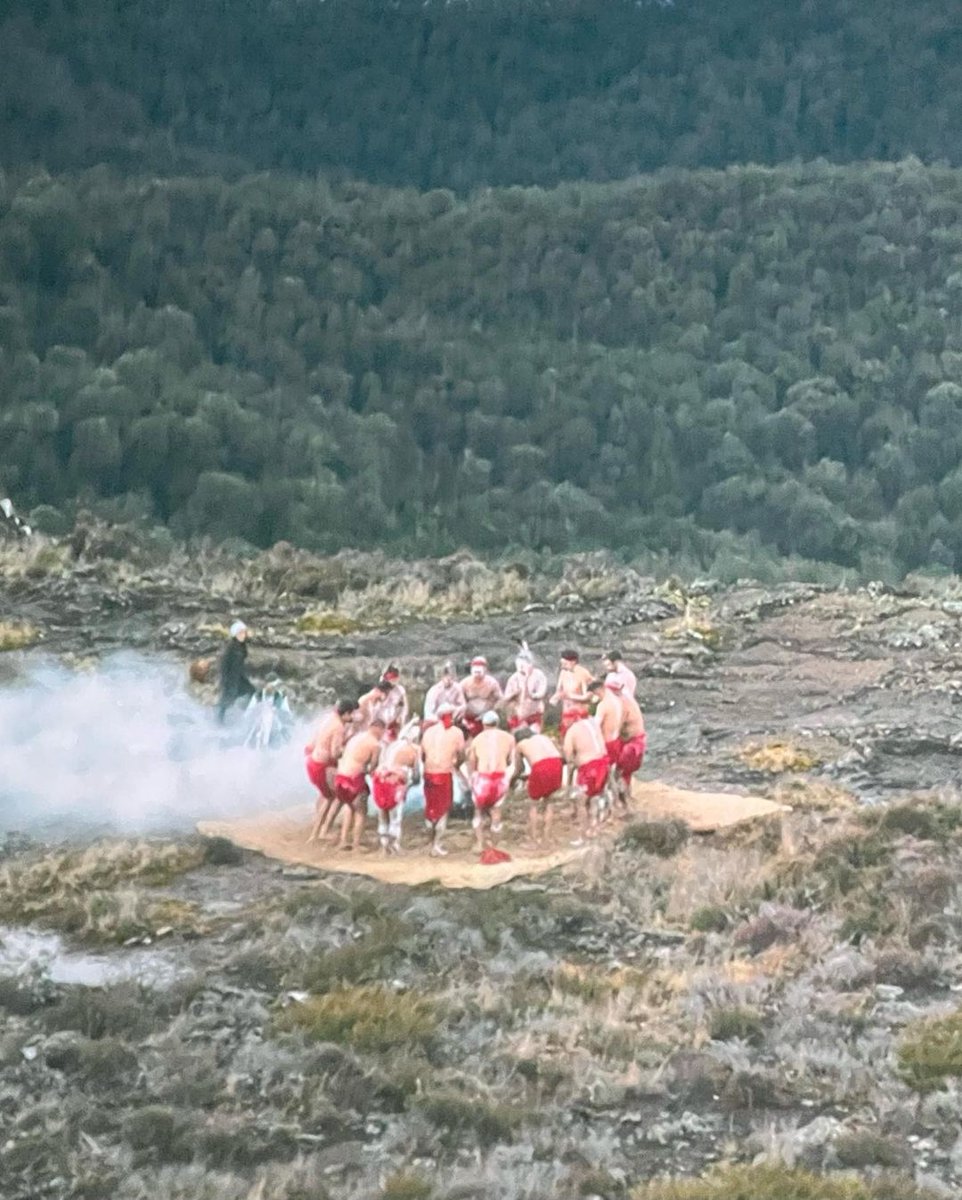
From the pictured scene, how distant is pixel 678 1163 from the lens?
777 centimetres

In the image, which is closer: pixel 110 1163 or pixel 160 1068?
pixel 110 1163

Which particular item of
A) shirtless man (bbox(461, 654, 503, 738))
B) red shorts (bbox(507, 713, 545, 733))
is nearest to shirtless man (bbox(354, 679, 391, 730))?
shirtless man (bbox(461, 654, 503, 738))

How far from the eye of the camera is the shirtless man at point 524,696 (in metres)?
13.0

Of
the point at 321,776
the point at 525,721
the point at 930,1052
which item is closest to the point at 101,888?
the point at 321,776

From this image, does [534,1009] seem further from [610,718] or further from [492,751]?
[610,718]

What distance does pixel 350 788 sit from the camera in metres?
11.7

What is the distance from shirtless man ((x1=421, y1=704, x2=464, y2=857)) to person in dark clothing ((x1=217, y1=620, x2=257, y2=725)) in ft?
8.18

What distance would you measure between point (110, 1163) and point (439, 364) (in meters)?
21.2

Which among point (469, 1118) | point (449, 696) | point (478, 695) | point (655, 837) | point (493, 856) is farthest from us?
point (478, 695)

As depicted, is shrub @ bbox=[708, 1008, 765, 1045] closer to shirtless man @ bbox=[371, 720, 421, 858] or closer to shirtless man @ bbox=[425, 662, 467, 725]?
shirtless man @ bbox=[371, 720, 421, 858]

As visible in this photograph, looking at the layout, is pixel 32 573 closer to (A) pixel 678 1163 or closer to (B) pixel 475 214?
(A) pixel 678 1163

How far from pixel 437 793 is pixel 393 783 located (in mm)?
288

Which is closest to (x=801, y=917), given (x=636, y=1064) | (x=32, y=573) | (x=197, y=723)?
(x=636, y=1064)

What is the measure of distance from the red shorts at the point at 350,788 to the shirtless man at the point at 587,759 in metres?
1.38
